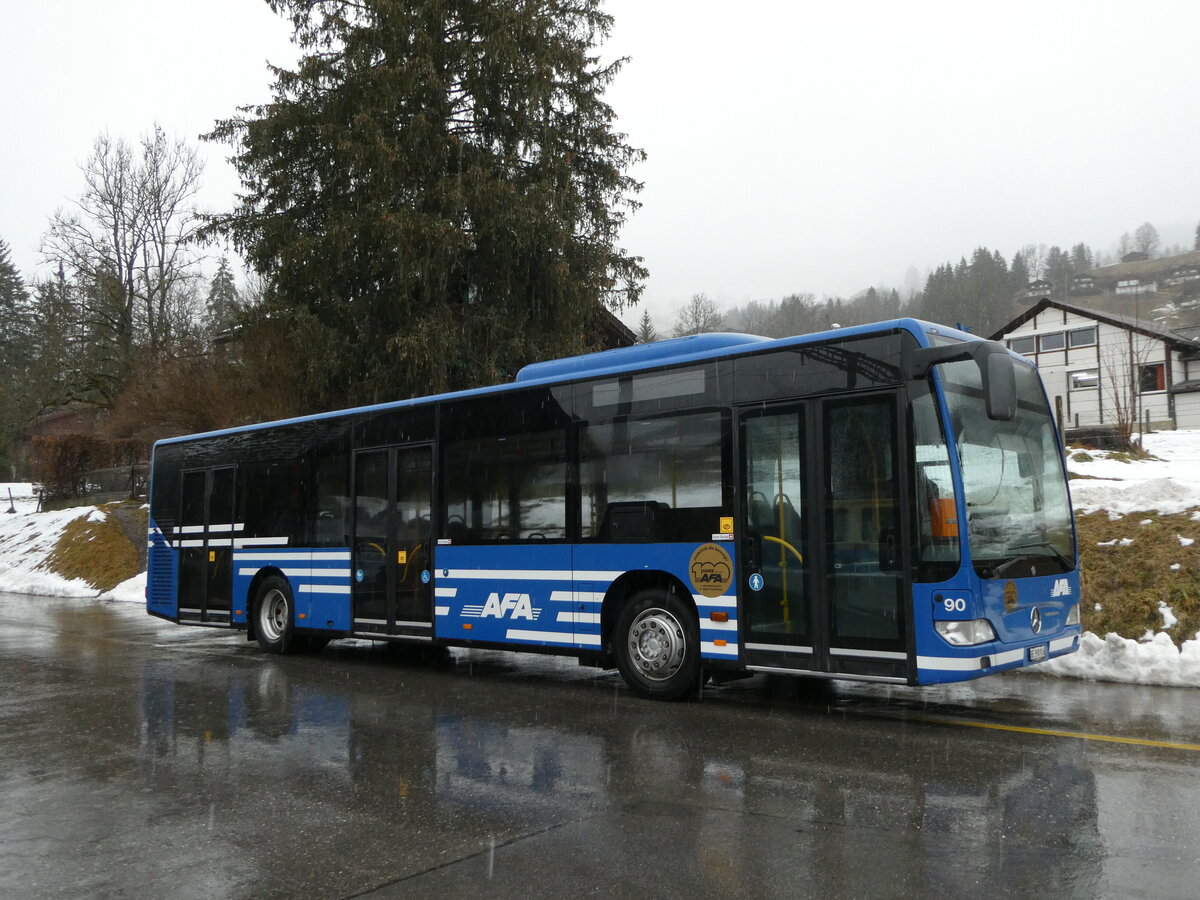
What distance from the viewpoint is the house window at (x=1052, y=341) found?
163 feet

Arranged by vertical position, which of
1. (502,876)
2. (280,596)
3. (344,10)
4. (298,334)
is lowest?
(502,876)

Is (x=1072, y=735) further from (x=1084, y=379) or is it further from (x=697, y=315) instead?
(x=697, y=315)

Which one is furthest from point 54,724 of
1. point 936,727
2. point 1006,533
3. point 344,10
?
point 344,10

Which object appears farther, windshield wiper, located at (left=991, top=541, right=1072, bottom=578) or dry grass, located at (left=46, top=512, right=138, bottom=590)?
dry grass, located at (left=46, top=512, right=138, bottom=590)

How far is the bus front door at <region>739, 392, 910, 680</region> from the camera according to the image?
7.60m

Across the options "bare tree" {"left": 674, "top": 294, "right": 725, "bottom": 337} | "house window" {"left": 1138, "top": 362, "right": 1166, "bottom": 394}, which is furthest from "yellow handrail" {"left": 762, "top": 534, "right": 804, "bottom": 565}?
"bare tree" {"left": 674, "top": 294, "right": 725, "bottom": 337}

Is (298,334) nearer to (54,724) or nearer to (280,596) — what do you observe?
(280,596)

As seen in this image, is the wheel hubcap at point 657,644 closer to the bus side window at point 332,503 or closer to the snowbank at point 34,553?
the bus side window at point 332,503

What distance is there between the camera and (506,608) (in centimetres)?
1037

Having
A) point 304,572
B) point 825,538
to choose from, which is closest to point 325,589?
point 304,572

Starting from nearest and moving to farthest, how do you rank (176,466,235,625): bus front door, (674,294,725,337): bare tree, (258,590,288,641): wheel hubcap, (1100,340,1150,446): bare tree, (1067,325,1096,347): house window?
1. (258,590,288,641): wheel hubcap
2. (176,466,235,625): bus front door
3. (1100,340,1150,446): bare tree
4. (1067,325,1096,347): house window
5. (674,294,725,337): bare tree

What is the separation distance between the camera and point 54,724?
8.53 meters

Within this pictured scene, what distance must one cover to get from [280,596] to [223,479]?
2025 mm

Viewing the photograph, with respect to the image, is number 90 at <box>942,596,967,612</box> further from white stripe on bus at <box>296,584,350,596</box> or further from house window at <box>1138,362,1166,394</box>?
house window at <box>1138,362,1166,394</box>
